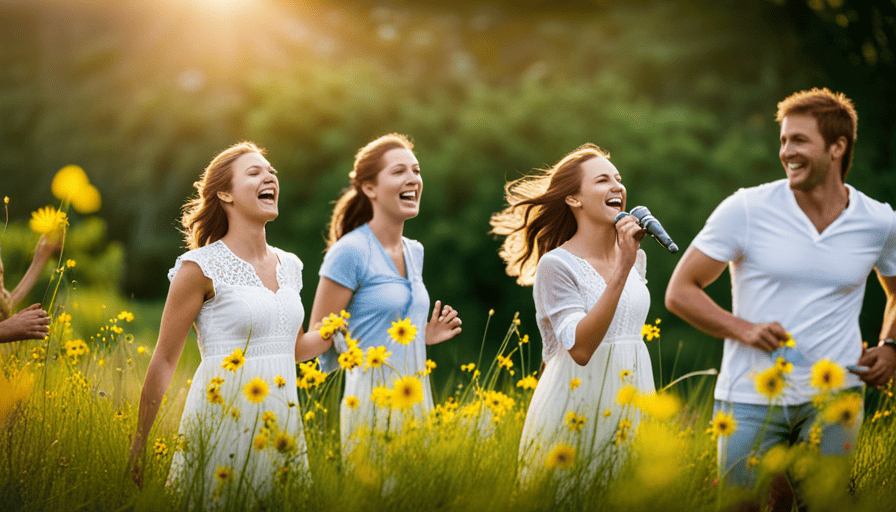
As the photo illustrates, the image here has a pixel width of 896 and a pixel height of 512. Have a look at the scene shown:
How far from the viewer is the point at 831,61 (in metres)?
8.98

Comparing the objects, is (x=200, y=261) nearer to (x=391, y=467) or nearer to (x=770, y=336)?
(x=391, y=467)

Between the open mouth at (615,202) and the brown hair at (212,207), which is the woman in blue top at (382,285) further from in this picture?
the open mouth at (615,202)

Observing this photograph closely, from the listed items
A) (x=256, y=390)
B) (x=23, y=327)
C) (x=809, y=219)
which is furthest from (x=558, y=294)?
(x=23, y=327)

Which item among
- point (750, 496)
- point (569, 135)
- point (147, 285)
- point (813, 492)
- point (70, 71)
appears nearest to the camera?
point (813, 492)

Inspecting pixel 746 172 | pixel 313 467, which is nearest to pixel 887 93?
pixel 746 172

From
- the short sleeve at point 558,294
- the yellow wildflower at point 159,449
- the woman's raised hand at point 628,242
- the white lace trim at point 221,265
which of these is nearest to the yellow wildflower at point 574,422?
the short sleeve at point 558,294

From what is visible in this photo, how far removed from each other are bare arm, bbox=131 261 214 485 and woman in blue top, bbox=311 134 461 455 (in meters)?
0.68

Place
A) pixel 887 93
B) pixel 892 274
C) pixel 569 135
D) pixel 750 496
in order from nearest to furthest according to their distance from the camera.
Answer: pixel 750 496 → pixel 892 274 → pixel 887 93 → pixel 569 135

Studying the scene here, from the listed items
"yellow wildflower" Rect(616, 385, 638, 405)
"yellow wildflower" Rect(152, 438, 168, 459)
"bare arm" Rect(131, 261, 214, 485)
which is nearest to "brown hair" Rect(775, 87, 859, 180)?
"yellow wildflower" Rect(616, 385, 638, 405)

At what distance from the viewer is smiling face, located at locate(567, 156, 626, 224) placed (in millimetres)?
3459

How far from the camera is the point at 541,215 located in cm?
373

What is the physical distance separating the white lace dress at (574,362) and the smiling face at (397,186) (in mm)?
786

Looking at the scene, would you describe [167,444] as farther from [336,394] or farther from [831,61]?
[831,61]

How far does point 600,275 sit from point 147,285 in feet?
26.8
